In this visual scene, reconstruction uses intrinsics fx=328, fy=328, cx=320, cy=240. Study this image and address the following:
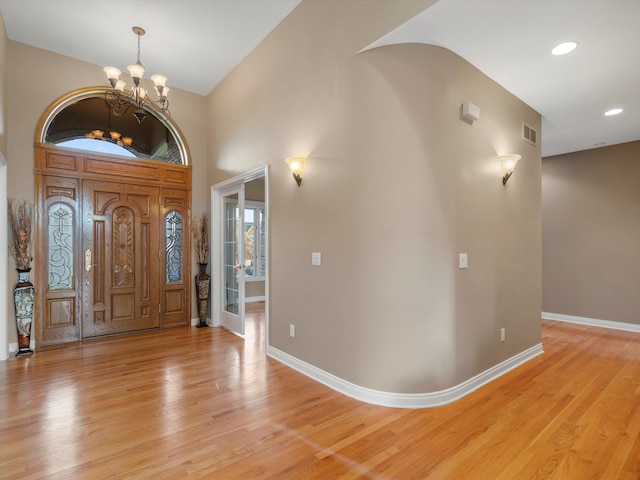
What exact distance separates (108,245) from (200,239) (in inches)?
50.6

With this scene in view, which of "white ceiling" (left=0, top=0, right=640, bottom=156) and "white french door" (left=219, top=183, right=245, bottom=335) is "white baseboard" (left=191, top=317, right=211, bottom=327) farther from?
"white ceiling" (left=0, top=0, right=640, bottom=156)

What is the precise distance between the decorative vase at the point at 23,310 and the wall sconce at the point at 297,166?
11.7 feet

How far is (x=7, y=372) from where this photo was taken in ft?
11.3

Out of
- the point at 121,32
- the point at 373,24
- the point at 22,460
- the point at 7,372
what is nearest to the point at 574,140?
the point at 373,24

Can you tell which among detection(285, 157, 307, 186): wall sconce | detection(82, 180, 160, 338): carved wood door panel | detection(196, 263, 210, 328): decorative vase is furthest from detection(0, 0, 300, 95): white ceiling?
detection(196, 263, 210, 328): decorative vase

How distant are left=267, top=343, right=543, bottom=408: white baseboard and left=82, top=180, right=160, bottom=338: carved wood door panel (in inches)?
108

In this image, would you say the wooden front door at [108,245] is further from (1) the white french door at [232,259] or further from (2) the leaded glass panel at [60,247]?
(1) the white french door at [232,259]

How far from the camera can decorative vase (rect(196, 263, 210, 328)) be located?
532 centimetres

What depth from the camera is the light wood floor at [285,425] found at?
1.97m

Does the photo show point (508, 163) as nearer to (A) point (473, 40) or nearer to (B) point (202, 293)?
(A) point (473, 40)

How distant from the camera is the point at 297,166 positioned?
341 centimetres

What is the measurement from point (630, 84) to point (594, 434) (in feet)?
11.4

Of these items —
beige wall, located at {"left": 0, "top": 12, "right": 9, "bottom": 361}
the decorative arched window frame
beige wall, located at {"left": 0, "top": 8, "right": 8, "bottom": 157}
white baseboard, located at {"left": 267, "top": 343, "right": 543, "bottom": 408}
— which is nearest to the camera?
white baseboard, located at {"left": 267, "top": 343, "right": 543, "bottom": 408}

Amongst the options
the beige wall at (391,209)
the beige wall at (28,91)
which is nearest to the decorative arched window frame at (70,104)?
the beige wall at (28,91)
